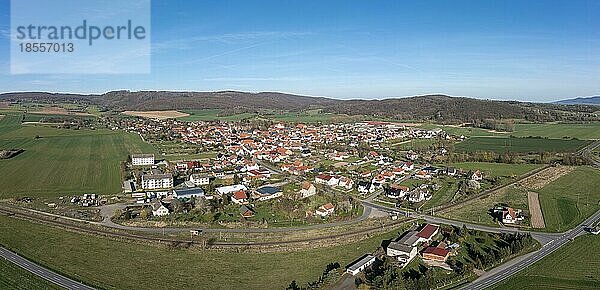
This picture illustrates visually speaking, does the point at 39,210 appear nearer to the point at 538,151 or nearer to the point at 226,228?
the point at 226,228

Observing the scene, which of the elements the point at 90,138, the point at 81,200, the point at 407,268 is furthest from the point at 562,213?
the point at 90,138

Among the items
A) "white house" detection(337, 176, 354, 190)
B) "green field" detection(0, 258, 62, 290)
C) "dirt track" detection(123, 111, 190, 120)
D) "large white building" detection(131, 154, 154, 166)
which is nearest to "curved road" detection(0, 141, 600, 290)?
"green field" detection(0, 258, 62, 290)

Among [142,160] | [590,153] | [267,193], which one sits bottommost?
[267,193]

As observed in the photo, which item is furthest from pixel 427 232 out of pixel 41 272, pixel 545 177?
pixel 545 177

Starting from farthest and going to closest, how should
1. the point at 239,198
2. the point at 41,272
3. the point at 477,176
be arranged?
the point at 477,176 < the point at 239,198 < the point at 41,272

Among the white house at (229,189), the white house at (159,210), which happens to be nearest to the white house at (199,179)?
the white house at (229,189)

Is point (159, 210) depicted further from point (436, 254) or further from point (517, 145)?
point (517, 145)

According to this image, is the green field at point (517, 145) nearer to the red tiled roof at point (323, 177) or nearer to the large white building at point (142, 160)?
the red tiled roof at point (323, 177)

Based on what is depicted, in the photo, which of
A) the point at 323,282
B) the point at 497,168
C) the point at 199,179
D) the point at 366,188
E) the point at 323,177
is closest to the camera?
the point at 323,282
